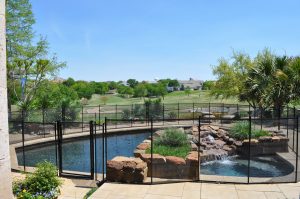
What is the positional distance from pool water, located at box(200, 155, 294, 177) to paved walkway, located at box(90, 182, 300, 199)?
9.00 feet

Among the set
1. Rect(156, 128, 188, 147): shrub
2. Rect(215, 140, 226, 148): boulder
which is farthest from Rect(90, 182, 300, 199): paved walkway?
Rect(215, 140, 226, 148): boulder

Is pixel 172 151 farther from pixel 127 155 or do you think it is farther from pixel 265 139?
pixel 265 139

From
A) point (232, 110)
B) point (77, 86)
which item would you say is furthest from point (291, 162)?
point (77, 86)

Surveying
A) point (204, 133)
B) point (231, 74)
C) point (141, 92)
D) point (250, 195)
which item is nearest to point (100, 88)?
point (141, 92)

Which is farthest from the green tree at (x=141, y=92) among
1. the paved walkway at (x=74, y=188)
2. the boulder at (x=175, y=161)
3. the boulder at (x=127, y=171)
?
→ the boulder at (x=127, y=171)

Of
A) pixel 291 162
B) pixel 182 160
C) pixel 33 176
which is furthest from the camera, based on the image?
pixel 291 162

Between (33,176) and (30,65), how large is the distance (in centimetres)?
1995

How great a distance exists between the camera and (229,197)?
8.05 metres

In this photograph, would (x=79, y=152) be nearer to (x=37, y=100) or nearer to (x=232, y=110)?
(x=37, y=100)

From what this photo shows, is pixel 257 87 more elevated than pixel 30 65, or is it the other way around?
pixel 30 65

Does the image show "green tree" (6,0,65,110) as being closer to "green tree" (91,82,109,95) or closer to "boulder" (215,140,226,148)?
"boulder" (215,140,226,148)

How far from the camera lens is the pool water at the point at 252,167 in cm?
1177

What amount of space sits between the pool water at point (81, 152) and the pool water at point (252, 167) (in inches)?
157

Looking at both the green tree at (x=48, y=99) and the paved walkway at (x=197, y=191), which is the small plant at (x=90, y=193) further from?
the green tree at (x=48, y=99)
